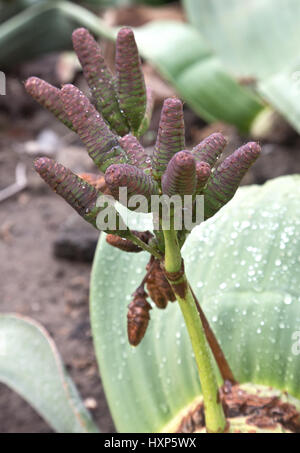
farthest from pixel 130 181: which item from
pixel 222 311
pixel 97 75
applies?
pixel 222 311

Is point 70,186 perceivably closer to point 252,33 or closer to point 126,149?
point 126,149

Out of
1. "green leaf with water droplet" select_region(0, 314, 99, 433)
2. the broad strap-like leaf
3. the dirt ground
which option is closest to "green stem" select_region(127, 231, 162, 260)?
"green leaf with water droplet" select_region(0, 314, 99, 433)

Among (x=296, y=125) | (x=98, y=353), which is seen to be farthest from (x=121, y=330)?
(x=296, y=125)

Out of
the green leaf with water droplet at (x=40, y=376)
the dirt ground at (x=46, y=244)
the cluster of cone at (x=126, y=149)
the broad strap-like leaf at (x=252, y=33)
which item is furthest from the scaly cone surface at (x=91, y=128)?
the broad strap-like leaf at (x=252, y=33)

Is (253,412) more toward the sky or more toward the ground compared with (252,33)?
more toward the ground

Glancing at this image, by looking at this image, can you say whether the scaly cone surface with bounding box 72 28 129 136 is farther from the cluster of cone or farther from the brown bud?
the brown bud

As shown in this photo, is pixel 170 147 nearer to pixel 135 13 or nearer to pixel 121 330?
pixel 121 330
